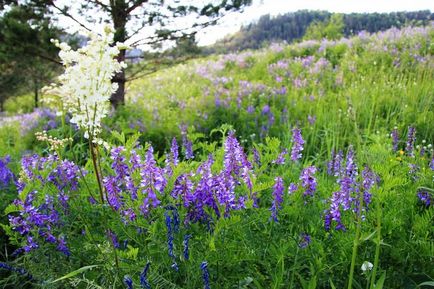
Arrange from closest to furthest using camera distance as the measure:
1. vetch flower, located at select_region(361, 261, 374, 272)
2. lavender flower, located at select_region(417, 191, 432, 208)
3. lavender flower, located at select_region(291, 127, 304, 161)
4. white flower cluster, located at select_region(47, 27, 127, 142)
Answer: white flower cluster, located at select_region(47, 27, 127, 142) < vetch flower, located at select_region(361, 261, 374, 272) < lavender flower, located at select_region(417, 191, 432, 208) < lavender flower, located at select_region(291, 127, 304, 161)

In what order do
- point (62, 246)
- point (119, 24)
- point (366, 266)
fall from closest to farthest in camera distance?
1. point (366, 266)
2. point (62, 246)
3. point (119, 24)

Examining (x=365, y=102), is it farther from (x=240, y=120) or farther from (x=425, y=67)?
(x=425, y=67)

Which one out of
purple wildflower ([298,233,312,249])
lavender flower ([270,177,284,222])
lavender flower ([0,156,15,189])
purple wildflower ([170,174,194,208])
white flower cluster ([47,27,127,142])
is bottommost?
purple wildflower ([298,233,312,249])

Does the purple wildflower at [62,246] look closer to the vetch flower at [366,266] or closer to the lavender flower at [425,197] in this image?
the vetch flower at [366,266]

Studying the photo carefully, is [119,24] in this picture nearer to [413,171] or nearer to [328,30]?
[413,171]

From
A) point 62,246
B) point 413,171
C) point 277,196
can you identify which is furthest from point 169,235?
point 413,171

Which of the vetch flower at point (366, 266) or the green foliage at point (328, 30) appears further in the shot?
the green foliage at point (328, 30)

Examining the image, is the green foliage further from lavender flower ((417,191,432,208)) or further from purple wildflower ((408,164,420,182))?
lavender flower ((417,191,432,208))

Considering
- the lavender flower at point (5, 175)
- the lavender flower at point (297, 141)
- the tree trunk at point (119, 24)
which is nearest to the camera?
the lavender flower at point (297, 141)

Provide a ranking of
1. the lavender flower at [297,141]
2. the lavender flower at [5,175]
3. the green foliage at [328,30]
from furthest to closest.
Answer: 1. the green foliage at [328,30]
2. the lavender flower at [5,175]
3. the lavender flower at [297,141]

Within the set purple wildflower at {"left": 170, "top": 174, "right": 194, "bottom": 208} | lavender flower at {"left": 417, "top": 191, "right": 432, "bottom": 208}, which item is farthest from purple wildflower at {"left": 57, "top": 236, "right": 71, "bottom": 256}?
lavender flower at {"left": 417, "top": 191, "right": 432, "bottom": 208}

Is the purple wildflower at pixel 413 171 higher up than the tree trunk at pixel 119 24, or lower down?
lower down

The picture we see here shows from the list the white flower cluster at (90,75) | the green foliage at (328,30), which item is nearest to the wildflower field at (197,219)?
the white flower cluster at (90,75)

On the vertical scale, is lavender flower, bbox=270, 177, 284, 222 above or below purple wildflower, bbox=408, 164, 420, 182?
above
